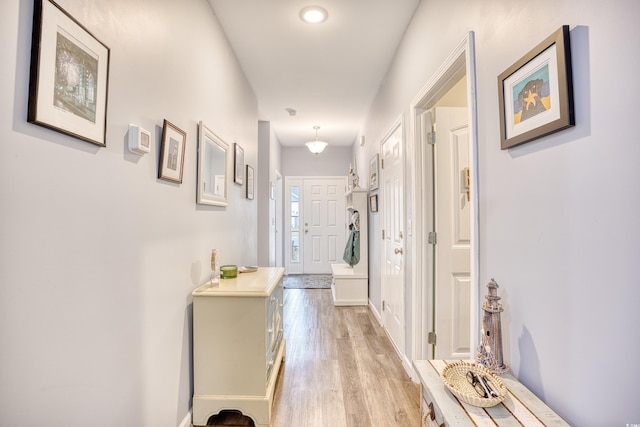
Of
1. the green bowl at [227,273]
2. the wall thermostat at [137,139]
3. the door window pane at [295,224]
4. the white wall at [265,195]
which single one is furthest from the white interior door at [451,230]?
the door window pane at [295,224]

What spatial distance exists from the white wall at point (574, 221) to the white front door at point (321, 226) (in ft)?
16.7

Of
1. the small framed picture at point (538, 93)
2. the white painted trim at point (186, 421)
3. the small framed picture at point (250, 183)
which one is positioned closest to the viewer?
the small framed picture at point (538, 93)

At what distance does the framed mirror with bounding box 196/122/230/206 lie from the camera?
6.17ft

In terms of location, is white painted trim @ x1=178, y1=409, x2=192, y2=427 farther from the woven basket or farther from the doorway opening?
the doorway opening

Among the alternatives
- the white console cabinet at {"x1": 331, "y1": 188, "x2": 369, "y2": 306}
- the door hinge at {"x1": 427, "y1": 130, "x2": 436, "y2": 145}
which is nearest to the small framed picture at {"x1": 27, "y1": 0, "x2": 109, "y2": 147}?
the door hinge at {"x1": 427, "y1": 130, "x2": 436, "y2": 145}

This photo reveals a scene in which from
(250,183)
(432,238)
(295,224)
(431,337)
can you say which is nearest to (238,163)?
(250,183)

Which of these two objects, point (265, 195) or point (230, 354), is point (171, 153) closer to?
point (230, 354)

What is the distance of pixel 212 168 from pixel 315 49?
4.73 ft

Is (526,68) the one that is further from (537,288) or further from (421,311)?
(421,311)

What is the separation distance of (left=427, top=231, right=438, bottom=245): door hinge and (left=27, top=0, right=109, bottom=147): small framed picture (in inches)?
74.4

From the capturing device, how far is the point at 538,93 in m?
0.93

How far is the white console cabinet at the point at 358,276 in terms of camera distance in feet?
13.5

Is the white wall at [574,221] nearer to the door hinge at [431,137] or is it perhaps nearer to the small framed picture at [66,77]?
the door hinge at [431,137]

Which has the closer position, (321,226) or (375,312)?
(375,312)
